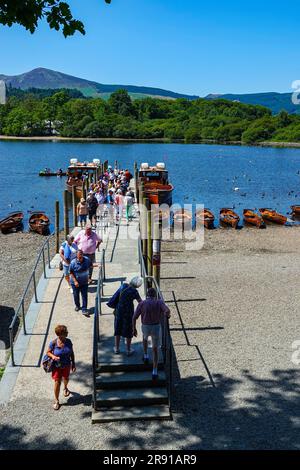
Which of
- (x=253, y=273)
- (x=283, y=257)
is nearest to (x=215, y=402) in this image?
(x=253, y=273)

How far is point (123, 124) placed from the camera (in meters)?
170

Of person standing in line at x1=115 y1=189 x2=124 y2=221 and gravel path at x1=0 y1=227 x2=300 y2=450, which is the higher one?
person standing in line at x1=115 y1=189 x2=124 y2=221

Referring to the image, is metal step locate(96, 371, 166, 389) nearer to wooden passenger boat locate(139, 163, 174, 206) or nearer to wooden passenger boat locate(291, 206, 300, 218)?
wooden passenger boat locate(139, 163, 174, 206)

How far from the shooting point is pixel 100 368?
9.65 m

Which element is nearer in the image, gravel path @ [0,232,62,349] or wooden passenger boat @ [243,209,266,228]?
gravel path @ [0,232,62,349]

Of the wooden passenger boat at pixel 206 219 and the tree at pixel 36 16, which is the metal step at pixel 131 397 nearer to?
the tree at pixel 36 16

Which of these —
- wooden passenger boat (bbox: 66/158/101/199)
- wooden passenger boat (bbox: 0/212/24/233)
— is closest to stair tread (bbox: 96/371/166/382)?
wooden passenger boat (bbox: 0/212/24/233)

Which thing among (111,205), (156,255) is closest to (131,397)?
(156,255)

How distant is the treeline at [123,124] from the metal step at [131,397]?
154837 mm

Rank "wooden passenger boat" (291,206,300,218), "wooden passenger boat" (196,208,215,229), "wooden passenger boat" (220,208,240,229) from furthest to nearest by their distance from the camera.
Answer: "wooden passenger boat" (291,206,300,218) → "wooden passenger boat" (220,208,240,229) → "wooden passenger boat" (196,208,215,229)

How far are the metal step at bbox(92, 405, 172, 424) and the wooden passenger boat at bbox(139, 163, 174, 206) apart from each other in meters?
23.7

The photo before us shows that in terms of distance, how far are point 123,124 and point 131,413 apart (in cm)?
16620

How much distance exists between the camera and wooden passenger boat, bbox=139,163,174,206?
33906 mm

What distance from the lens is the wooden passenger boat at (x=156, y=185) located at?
3391cm
